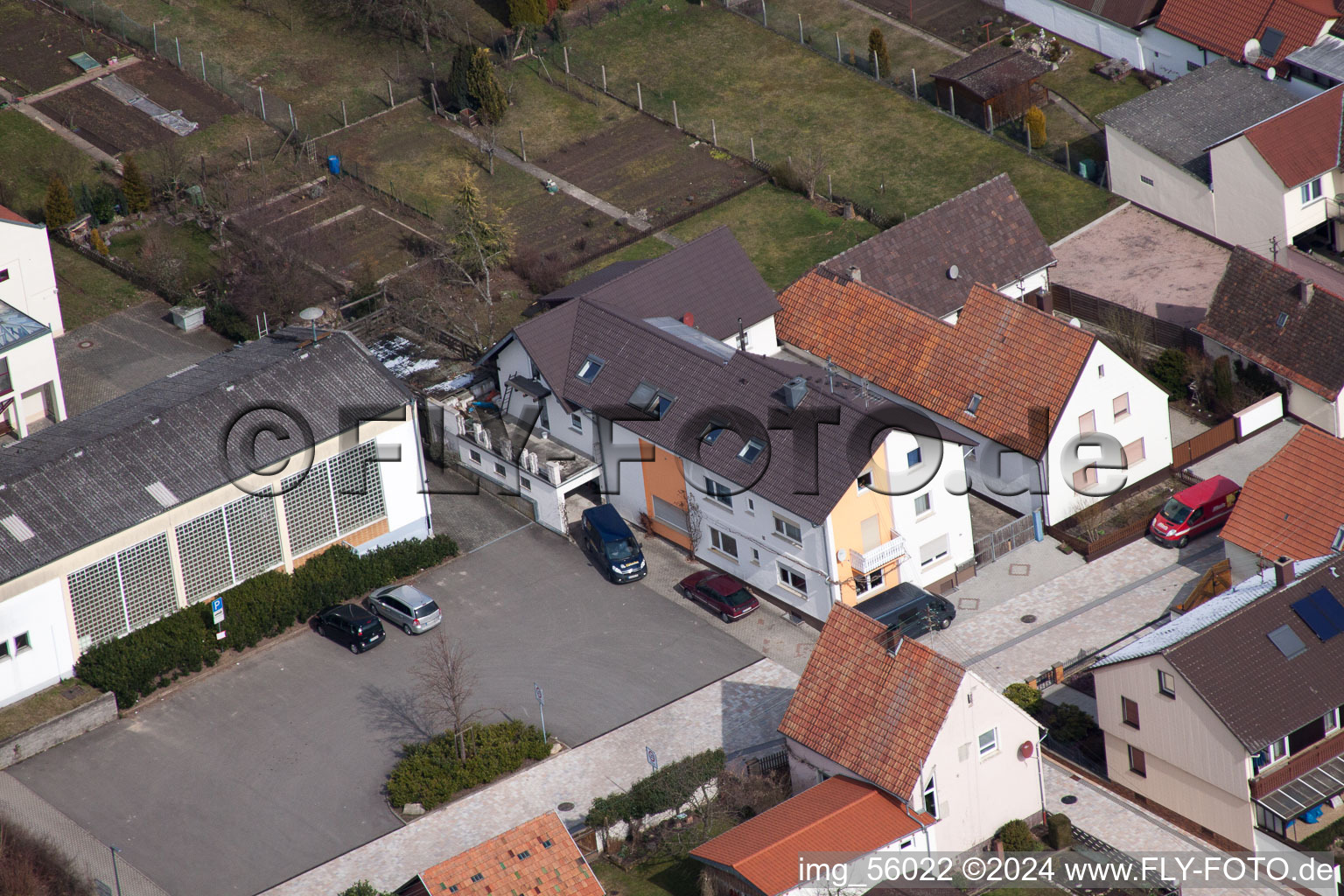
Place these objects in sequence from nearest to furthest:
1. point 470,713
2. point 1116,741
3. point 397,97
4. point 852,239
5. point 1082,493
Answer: point 1116,741
point 470,713
point 1082,493
point 852,239
point 397,97

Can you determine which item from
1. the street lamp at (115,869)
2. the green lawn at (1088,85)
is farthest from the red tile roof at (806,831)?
the green lawn at (1088,85)

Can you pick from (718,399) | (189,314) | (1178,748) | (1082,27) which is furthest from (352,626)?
(1082,27)

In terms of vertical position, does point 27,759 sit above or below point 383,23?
below

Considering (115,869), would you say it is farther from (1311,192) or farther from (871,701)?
(1311,192)

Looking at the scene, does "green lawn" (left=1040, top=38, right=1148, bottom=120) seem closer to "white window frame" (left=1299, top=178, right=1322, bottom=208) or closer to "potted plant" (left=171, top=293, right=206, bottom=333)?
"white window frame" (left=1299, top=178, right=1322, bottom=208)

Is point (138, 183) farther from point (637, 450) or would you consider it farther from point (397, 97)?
point (637, 450)

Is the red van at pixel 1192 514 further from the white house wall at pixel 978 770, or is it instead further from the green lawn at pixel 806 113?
the green lawn at pixel 806 113

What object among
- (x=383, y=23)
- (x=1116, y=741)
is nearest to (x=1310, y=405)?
Answer: (x=1116, y=741)
